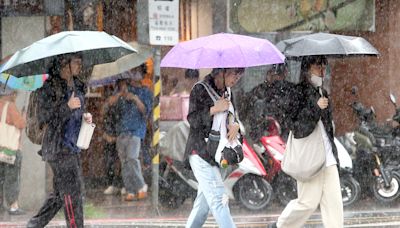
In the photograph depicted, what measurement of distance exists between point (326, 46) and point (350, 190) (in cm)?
430

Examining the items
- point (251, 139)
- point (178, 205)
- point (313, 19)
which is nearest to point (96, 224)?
point (178, 205)

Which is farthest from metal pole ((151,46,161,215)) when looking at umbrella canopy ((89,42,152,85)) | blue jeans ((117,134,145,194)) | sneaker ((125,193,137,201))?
sneaker ((125,193,137,201))

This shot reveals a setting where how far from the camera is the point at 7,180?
1101 cm

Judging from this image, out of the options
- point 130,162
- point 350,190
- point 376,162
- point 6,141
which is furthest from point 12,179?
point 376,162

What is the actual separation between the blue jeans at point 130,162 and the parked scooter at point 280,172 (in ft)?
5.83

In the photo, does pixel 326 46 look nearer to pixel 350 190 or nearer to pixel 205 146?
pixel 205 146

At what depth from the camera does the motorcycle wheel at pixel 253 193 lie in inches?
435

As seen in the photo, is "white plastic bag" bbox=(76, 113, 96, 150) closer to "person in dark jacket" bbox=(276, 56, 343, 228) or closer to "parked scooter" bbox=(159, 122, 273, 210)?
"person in dark jacket" bbox=(276, 56, 343, 228)

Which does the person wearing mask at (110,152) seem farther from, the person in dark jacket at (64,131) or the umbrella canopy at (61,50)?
the person in dark jacket at (64,131)

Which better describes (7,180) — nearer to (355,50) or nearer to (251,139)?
(251,139)

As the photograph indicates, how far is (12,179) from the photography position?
433 inches

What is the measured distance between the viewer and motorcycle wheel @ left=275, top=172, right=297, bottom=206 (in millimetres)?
11203

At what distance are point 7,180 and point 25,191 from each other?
0.41 metres

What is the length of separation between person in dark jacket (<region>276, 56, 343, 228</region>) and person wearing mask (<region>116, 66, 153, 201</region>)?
4.60 metres
